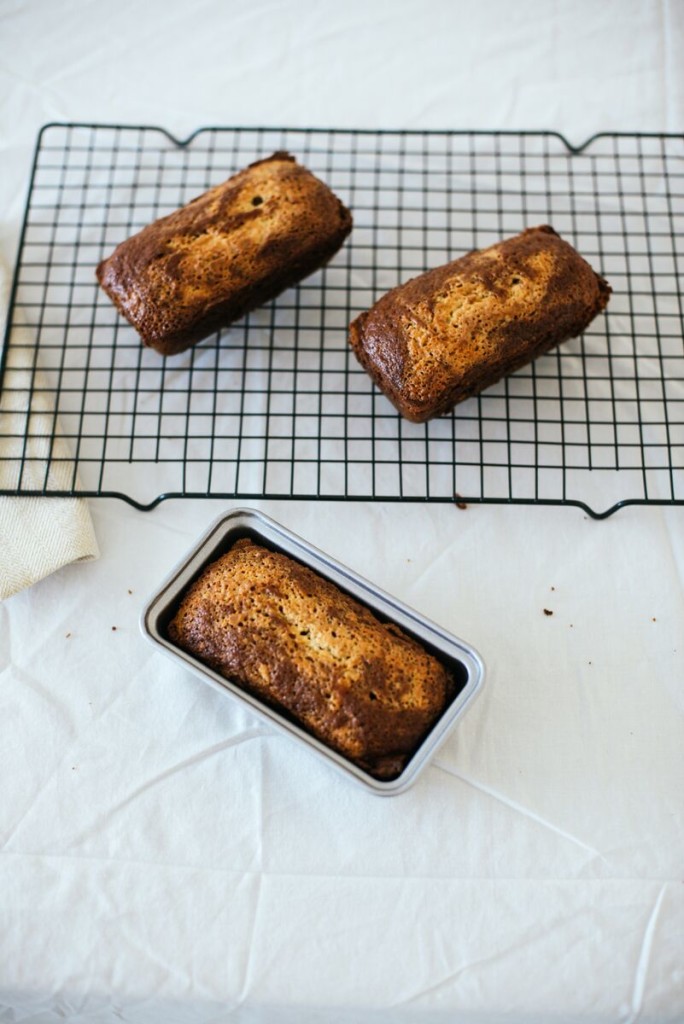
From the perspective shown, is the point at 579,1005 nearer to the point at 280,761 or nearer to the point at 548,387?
the point at 280,761

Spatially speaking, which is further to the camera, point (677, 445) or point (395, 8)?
point (395, 8)

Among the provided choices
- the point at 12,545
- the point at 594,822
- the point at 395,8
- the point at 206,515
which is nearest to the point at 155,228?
the point at 206,515

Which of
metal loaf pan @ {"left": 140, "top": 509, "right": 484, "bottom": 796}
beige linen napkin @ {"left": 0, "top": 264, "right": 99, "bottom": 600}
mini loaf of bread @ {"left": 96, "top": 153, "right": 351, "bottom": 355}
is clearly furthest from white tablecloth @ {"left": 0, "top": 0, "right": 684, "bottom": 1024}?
mini loaf of bread @ {"left": 96, "top": 153, "right": 351, "bottom": 355}

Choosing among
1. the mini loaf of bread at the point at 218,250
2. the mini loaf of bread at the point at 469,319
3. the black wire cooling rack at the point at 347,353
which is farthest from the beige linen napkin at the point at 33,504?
the mini loaf of bread at the point at 469,319

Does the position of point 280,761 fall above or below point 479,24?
below

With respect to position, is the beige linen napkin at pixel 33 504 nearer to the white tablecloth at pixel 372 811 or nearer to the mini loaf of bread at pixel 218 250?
the white tablecloth at pixel 372 811
